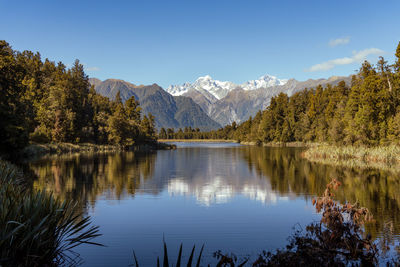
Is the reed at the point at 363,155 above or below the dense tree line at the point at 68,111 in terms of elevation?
below

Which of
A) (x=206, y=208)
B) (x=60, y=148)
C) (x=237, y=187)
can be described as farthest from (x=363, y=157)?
(x=60, y=148)

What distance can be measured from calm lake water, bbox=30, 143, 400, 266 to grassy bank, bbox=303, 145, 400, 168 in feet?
31.4

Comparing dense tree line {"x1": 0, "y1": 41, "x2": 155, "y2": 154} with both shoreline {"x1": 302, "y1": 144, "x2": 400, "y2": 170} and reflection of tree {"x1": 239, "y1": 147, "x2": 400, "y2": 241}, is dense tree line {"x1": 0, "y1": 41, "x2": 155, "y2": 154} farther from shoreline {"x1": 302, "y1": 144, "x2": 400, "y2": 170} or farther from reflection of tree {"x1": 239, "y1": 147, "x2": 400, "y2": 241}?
shoreline {"x1": 302, "y1": 144, "x2": 400, "y2": 170}

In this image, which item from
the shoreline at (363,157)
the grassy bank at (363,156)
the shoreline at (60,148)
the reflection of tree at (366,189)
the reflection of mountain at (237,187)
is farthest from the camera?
the shoreline at (60,148)

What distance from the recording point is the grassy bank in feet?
139

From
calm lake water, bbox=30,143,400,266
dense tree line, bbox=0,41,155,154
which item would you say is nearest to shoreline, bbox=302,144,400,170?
calm lake water, bbox=30,143,400,266

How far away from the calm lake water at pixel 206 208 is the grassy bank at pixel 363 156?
9577 mm

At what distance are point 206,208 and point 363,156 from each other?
35868 mm

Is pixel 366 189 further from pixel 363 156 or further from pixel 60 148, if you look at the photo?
pixel 60 148

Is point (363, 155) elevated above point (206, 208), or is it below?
above

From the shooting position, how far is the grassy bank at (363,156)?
42.2 metres

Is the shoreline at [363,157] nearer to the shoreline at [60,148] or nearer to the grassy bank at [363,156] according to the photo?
the grassy bank at [363,156]

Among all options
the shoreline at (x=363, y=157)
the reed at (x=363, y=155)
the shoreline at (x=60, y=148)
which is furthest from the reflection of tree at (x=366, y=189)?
the shoreline at (x=60, y=148)

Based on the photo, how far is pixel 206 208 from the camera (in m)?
19.5
